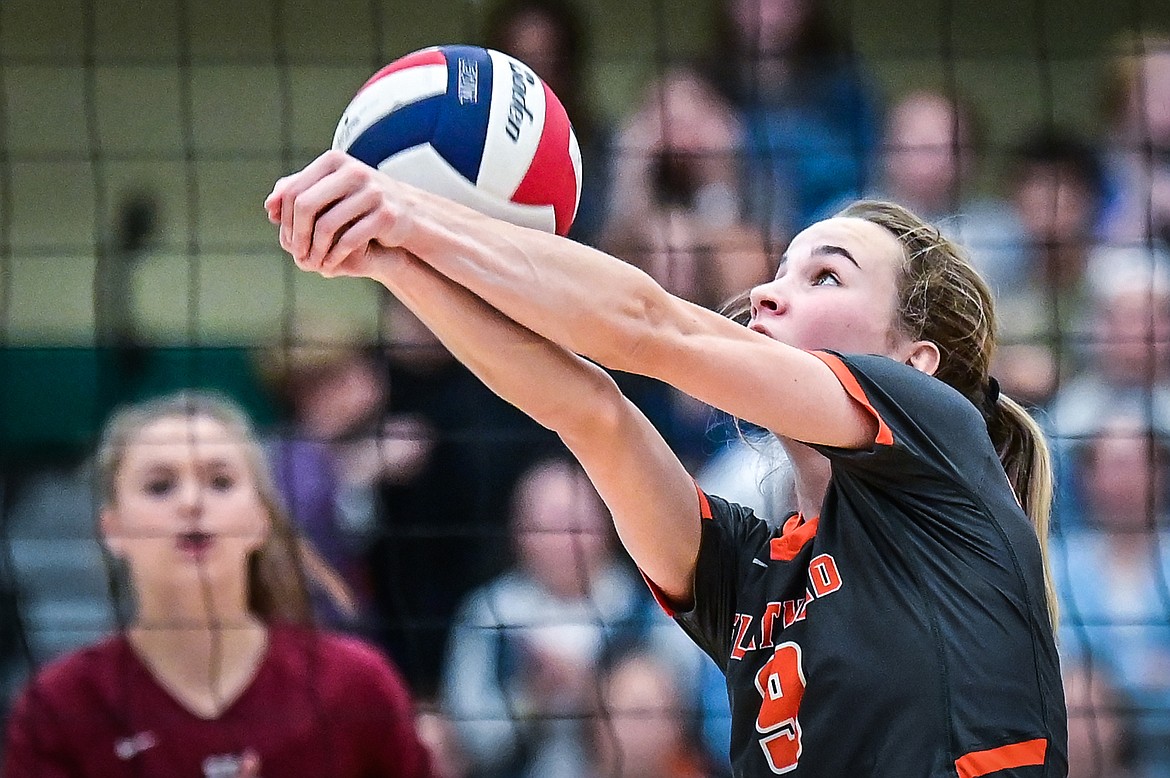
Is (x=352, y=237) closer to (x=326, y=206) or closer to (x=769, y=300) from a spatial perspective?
(x=326, y=206)

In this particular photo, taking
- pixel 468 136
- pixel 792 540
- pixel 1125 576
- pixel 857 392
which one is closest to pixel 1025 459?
pixel 792 540

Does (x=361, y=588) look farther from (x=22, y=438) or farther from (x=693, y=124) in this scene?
(x=693, y=124)

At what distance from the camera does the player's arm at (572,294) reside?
1492 millimetres

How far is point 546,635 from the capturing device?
3668mm

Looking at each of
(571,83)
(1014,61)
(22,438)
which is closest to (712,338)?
(571,83)

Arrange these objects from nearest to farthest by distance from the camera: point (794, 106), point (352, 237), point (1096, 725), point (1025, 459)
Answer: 1. point (352, 237)
2. point (1025, 459)
3. point (1096, 725)
4. point (794, 106)

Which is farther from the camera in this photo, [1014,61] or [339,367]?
[1014,61]

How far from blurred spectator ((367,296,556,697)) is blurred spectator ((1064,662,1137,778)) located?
1.38 m

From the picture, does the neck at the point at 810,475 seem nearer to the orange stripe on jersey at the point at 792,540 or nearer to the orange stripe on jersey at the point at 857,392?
the orange stripe on jersey at the point at 792,540

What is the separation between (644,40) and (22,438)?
2.30 m

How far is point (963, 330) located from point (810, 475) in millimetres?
265

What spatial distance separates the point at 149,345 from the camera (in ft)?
14.6

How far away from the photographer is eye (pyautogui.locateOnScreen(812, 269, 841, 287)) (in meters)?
1.89

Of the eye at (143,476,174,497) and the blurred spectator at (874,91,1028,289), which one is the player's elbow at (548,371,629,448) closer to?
the eye at (143,476,174,497)
